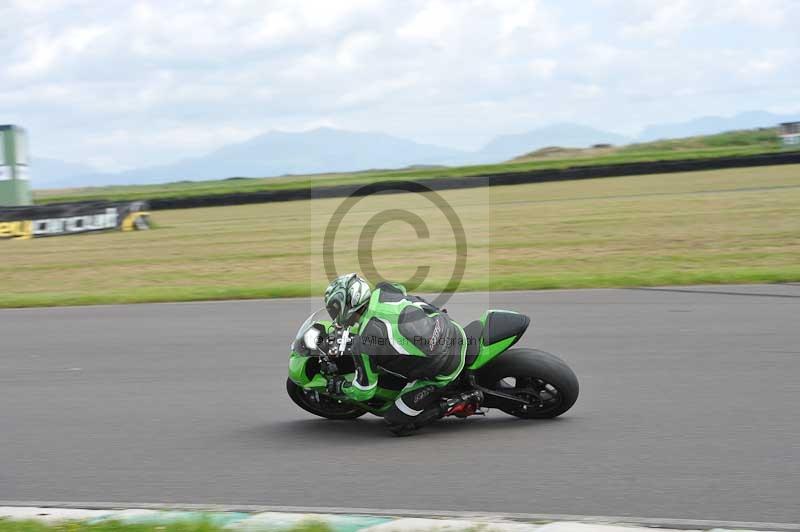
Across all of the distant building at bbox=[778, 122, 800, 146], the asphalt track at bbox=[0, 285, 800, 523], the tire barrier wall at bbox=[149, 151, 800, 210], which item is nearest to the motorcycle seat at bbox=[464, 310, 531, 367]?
the asphalt track at bbox=[0, 285, 800, 523]

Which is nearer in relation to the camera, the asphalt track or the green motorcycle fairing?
the asphalt track

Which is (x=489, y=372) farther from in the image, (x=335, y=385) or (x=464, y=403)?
(x=335, y=385)

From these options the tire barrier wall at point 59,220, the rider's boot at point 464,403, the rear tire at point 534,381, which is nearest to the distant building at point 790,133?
the tire barrier wall at point 59,220

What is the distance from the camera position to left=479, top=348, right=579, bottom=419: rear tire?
6.27m

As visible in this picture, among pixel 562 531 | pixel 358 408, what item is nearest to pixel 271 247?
pixel 358 408

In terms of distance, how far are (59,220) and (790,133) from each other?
38.6 m

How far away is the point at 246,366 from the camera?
351 inches

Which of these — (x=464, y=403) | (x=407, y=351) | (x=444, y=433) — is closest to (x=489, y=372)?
(x=464, y=403)

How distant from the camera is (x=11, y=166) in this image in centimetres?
3375

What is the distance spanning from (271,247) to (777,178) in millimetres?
18215

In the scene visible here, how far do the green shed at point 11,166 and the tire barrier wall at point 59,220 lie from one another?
5603 millimetres

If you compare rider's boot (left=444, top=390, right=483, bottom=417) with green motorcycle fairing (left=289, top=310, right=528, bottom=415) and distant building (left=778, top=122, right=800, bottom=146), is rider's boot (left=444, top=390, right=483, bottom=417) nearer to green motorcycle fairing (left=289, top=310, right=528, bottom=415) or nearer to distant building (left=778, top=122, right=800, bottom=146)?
green motorcycle fairing (left=289, top=310, right=528, bottom=415)

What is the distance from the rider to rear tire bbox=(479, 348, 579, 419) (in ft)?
0.69
